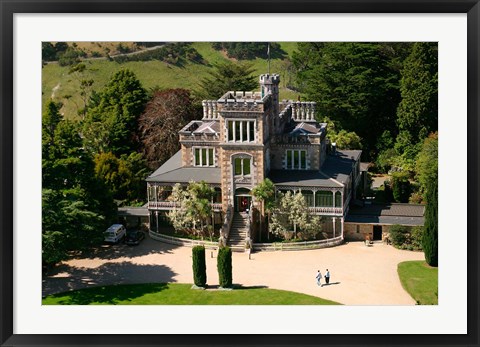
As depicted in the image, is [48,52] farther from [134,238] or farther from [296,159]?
[296,159]

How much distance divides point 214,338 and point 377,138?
172ft

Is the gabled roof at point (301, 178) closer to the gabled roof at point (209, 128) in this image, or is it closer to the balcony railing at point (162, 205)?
the gabled roof at point (209, 128)

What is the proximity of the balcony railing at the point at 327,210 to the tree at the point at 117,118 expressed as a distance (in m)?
23.1

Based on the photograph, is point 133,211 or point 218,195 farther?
point 133,211

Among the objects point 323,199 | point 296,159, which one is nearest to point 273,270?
point 323,199

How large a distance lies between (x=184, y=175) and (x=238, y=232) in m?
6.76

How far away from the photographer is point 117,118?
81000 mm

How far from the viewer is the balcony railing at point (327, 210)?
6272cm

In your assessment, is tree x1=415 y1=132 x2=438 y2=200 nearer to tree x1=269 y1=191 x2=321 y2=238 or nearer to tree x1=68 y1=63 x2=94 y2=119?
tree x1=269 y1=191 x2=321 y2=238

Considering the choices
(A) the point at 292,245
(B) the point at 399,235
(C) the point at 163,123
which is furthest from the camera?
(C) the point at 163,123

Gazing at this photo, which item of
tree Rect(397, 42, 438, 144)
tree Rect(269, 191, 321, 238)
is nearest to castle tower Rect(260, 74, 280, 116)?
tree Rect(269, 191, 321, 238)

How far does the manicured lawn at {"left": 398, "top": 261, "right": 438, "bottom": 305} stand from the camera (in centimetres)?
5137
